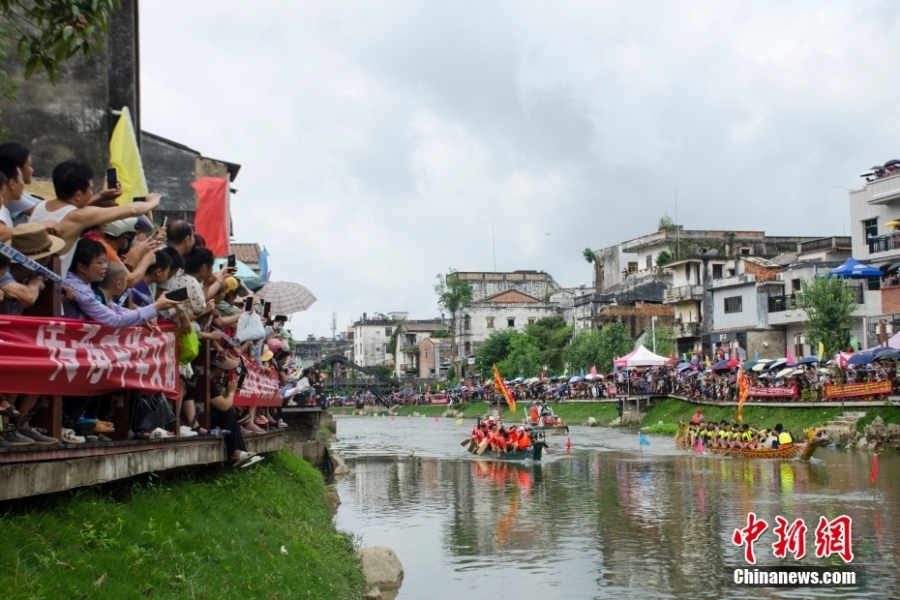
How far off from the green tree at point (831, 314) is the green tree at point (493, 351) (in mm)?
55595

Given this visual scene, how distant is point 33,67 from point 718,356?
6032 centimetres

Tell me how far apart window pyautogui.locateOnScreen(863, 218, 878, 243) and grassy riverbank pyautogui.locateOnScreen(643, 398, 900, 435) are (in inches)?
417

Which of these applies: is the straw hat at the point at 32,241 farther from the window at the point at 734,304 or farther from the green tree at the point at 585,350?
the green tree at the point at 585,350

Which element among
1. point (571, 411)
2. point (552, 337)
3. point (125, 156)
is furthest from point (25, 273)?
point (552, 337)

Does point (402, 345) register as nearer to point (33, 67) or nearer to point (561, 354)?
point (561, 354)

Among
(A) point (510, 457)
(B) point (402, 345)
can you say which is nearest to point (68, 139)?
(A) point (510, 457)

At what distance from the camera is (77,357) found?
25.4 feet

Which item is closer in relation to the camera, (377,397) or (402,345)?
(377,397)

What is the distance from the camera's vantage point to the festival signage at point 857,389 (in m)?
39.0

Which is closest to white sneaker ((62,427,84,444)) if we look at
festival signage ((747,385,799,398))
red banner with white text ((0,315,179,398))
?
red banner with white text ((0,315,179,398))

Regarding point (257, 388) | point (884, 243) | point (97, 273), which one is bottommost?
point (257, 388)

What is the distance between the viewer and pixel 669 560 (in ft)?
57.6

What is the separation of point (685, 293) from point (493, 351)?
37502mm

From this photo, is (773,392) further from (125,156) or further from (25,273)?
(25,273)
